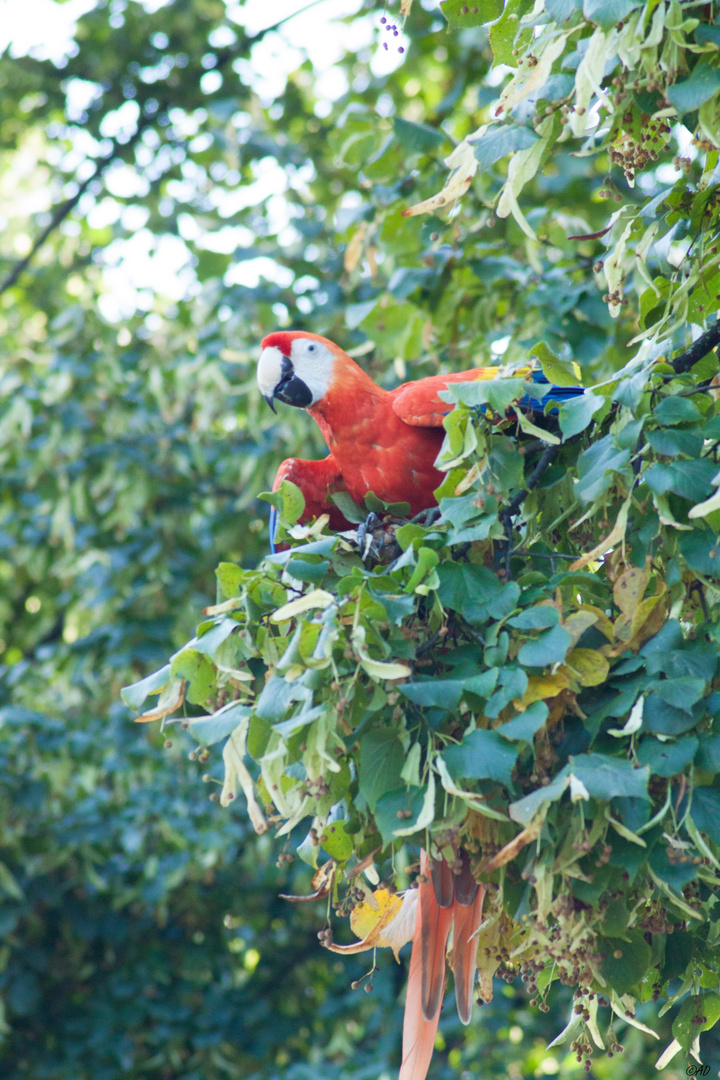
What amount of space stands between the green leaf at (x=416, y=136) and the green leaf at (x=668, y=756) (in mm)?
1586

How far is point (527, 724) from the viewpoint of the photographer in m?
1.10

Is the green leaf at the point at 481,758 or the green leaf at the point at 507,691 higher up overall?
the green leaf at the point at 507,691

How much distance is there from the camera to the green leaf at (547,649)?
112cm

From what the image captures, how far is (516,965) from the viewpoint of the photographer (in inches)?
52.7

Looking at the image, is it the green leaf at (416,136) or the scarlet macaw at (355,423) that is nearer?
the scarlet macaw at (355,423)

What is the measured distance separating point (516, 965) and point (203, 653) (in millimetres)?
567

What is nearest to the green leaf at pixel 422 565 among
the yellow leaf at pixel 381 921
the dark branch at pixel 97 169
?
the yellow leaf at pixel 381 921

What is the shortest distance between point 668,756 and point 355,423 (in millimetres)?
1102

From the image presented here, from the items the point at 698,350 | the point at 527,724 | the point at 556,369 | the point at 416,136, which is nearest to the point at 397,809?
the point at 527,724

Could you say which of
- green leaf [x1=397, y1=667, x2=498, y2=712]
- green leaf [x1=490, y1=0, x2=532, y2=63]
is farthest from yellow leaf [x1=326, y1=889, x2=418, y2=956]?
green leaf [x1=490, y1=0, x2=532, y2=63]

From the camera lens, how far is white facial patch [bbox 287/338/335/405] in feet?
6.94

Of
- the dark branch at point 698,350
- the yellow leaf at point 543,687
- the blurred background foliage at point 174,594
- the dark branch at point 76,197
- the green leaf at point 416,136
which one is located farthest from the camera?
the dark branch at point 76,197

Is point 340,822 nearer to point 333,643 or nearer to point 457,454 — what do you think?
point 333,643

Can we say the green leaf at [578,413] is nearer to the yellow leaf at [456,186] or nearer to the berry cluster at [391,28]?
the yellow leaf at [456,186]
